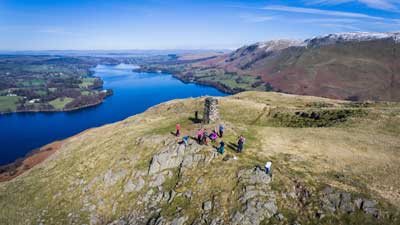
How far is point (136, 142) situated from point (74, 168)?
9.74 m

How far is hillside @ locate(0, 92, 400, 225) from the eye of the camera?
26.9 metres

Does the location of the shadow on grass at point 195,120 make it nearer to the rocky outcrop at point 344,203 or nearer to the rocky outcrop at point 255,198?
the rocky outcrop at point 255,198

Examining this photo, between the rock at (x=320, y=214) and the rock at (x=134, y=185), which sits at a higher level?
the rock at (x=320, y=214)

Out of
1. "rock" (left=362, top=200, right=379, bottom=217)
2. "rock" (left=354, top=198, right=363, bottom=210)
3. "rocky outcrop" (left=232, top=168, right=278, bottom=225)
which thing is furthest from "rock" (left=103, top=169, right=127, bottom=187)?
"rock" (left=362, top=200, right=379, bottom=217)

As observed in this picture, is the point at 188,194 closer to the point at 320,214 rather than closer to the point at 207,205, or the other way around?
the point at 207,205

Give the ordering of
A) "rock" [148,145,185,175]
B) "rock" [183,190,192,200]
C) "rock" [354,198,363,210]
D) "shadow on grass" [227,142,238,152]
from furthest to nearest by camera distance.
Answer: "shadow on grass" [227,142,238,152] < "rock" [148,145,185,175] < "rock" [183,190,192,200] < "rock" [354,198,363,210]

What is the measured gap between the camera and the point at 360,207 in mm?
25266

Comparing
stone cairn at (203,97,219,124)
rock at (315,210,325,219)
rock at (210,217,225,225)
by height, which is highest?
stone cairn at (203,97,219,124)

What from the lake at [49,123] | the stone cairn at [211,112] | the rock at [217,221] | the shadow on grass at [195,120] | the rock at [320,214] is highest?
the stone cairn at [211,112]

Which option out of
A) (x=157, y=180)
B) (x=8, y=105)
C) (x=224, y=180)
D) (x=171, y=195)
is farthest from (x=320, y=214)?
(x=8, y=105)

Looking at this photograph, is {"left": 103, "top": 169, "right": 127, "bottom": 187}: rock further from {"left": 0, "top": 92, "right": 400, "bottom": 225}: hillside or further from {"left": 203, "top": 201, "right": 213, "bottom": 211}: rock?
{"left": 203, "top": 201, "right": 213, "bottom": 211}: rock

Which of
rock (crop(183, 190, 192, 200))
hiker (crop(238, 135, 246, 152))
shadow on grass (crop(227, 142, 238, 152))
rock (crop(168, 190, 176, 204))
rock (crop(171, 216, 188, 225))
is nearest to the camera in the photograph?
rock (crop(171, 216, 188, 225))

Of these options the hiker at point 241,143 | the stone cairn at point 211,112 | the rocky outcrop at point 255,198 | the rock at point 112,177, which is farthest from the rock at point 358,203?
the rock at point 112,177

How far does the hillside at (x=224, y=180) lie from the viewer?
88.1ft
